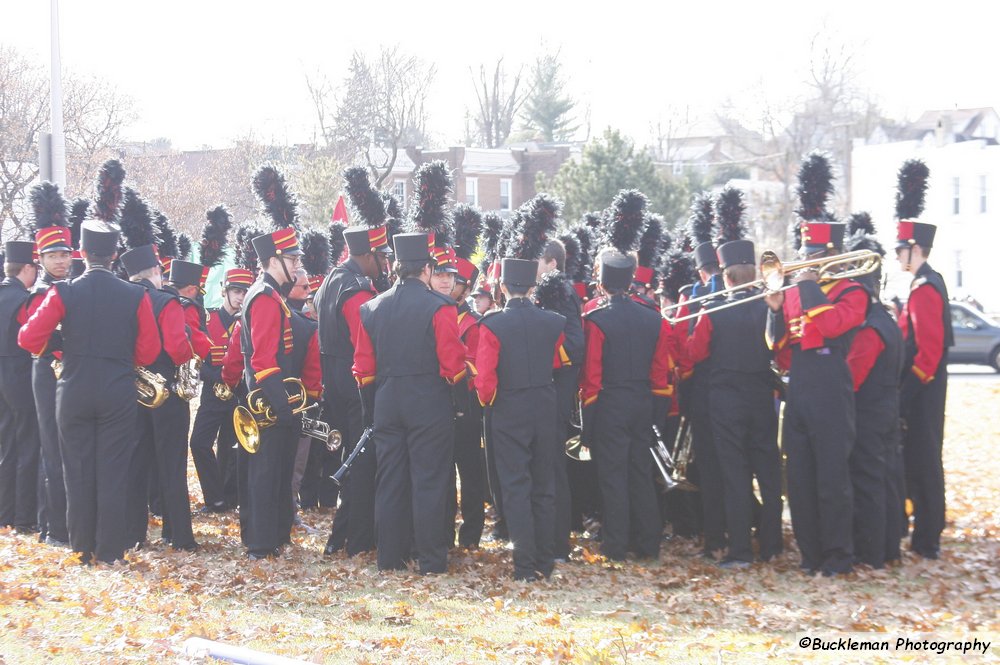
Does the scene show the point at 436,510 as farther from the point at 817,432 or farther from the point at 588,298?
the point at 588,298

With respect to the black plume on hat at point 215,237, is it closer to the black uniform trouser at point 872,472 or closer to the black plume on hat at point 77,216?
the black plume on hat at point 77,216

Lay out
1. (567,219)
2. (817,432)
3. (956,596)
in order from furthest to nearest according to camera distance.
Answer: (567,219) → (817,432) → (956,596)

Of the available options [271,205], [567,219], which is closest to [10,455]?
[271,205]

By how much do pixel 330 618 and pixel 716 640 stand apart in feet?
7.04

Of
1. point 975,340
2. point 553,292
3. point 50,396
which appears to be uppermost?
point 553,292

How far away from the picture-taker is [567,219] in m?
42.8

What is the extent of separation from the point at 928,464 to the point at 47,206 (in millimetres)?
7166

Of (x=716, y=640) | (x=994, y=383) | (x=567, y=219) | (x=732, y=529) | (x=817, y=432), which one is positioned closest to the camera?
(x=716, y=640)

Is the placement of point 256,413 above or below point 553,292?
below

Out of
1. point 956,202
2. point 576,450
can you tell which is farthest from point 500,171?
point 576,450

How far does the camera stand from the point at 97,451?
7766mm

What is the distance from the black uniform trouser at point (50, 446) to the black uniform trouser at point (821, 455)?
5.15 m

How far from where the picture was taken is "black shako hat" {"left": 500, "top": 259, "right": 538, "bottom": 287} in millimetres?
7688

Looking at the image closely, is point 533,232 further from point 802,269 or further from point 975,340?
point 975,340
